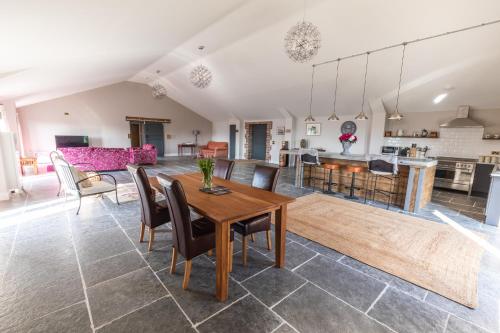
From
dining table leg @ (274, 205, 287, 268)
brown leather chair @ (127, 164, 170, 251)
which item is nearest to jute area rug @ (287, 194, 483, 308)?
dining table leg @ (274, 205, 287, 268)

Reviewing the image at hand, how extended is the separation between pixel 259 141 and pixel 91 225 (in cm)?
852

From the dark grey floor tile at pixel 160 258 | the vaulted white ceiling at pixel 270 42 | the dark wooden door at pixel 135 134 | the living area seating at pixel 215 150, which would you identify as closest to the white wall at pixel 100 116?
the dark wooden door at pixel 135 134

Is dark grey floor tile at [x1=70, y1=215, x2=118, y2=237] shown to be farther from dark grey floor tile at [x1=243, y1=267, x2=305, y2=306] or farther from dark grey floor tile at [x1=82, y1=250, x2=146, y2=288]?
dark grey floor tile at [x1=243, y1=267, x2=305, y2=306]

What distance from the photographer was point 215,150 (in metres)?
11.0

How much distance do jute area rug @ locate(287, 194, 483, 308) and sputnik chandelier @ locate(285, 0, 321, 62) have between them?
230cm

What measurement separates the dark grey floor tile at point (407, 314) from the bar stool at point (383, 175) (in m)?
2.63

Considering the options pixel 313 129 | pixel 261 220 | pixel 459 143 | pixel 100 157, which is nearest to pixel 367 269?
Answer: pixel 261 220

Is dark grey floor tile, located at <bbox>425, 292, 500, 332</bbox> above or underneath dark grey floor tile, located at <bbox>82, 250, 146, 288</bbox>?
underneath

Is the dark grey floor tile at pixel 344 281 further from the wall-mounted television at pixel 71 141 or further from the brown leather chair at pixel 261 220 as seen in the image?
the wall-mounted television at pixel 71 141

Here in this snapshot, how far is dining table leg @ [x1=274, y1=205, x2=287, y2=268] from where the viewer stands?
202 cm

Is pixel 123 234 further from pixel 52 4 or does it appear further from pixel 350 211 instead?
pixel 350 211

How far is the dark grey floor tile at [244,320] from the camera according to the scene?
1439 millimetres

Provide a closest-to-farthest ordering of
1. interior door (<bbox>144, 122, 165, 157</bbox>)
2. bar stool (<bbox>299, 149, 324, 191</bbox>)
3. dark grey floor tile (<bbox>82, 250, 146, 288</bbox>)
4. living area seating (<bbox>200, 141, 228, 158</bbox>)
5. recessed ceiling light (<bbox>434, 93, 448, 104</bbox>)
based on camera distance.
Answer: dark grey floor tile (<bbox>82, 250, 146, 288</bbox>), bar stool (<bbox>299, 149, 324, 191</bbox>), recessed ceiling light (<bbox>434, 93, 448, 104</bbox>), interior door (<bbox>144, 122, 165, 157</bbox>), living area seating (<bbox>200, 141, 228, 158</bbox>)

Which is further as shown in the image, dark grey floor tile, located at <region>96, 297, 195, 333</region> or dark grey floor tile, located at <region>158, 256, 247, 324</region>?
dark grey floor tile, located at <region>158, 256, 247, 324</region>
